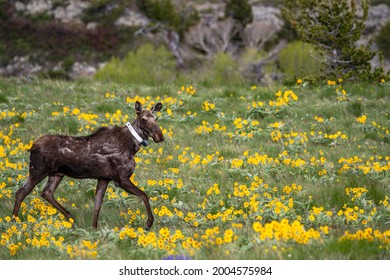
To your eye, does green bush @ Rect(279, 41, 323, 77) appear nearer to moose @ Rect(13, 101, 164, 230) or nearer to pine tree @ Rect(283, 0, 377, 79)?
pine tree @ Rect(283, 0, 377, 79)

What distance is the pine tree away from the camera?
1731cm

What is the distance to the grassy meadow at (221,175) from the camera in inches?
240

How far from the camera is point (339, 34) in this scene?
17.8 m

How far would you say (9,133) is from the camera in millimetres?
12391

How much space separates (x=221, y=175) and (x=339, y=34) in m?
9.68

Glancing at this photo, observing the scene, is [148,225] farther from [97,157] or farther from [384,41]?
[384,41]

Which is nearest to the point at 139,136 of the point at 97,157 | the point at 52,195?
the point at 97,157

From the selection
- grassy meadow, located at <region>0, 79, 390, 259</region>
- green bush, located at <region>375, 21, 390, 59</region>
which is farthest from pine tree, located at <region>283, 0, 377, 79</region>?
green bush, located at <region>375, 21, 390, 59</region>

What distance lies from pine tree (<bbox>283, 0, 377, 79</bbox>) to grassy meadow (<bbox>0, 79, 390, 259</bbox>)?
1288 millimetres

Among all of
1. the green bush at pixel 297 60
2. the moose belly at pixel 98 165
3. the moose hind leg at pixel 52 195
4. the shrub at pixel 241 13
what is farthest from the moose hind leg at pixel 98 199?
the shrub at pixel 241 13

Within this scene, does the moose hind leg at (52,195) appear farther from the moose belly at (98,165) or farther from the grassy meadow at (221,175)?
the moose belly at (98,165)

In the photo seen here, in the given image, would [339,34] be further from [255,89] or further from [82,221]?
[82,221]
